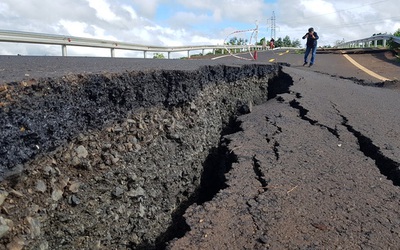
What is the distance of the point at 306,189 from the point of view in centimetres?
279

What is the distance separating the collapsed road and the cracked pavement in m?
0.01

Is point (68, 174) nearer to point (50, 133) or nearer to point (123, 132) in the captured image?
point (50, 133)

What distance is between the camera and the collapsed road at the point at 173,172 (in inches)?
87.1

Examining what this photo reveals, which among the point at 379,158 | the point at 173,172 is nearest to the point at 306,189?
the point at 379,158

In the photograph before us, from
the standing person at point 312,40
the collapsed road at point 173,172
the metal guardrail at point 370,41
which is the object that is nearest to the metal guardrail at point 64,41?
the collapsed road at point 173,172

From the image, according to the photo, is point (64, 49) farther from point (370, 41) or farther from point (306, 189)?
point (370, 41)

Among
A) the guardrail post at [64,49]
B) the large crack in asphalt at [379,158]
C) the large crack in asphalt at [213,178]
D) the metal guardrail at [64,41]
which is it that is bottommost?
the large crack in asphalt at [213,178]

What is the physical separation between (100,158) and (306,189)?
153 centimetres

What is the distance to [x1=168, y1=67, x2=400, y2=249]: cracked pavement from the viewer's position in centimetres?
219

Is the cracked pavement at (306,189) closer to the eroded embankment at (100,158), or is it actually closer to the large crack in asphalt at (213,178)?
the large crack in asphalt at (213,178)

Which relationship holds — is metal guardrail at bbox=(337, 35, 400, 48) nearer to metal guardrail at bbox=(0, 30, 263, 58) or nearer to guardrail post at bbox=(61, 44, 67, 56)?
metal guardrail at bbox=(0, 30, 263, 58)

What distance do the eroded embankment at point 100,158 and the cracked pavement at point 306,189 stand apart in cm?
66

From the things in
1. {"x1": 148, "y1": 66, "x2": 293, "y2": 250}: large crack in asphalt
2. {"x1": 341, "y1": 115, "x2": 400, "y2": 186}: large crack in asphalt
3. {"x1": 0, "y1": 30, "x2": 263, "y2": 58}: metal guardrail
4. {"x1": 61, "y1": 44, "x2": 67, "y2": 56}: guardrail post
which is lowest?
{"x1": 148, "y1": 66, "x2": 293, "y2": 250}: large crack in asphalt

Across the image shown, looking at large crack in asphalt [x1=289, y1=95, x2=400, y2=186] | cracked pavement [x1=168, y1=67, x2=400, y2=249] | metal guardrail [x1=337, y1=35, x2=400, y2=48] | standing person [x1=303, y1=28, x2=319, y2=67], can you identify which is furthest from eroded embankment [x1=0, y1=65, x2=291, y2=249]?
metal guardrail [x1=337, y1=35, x2=400, y2=48]
